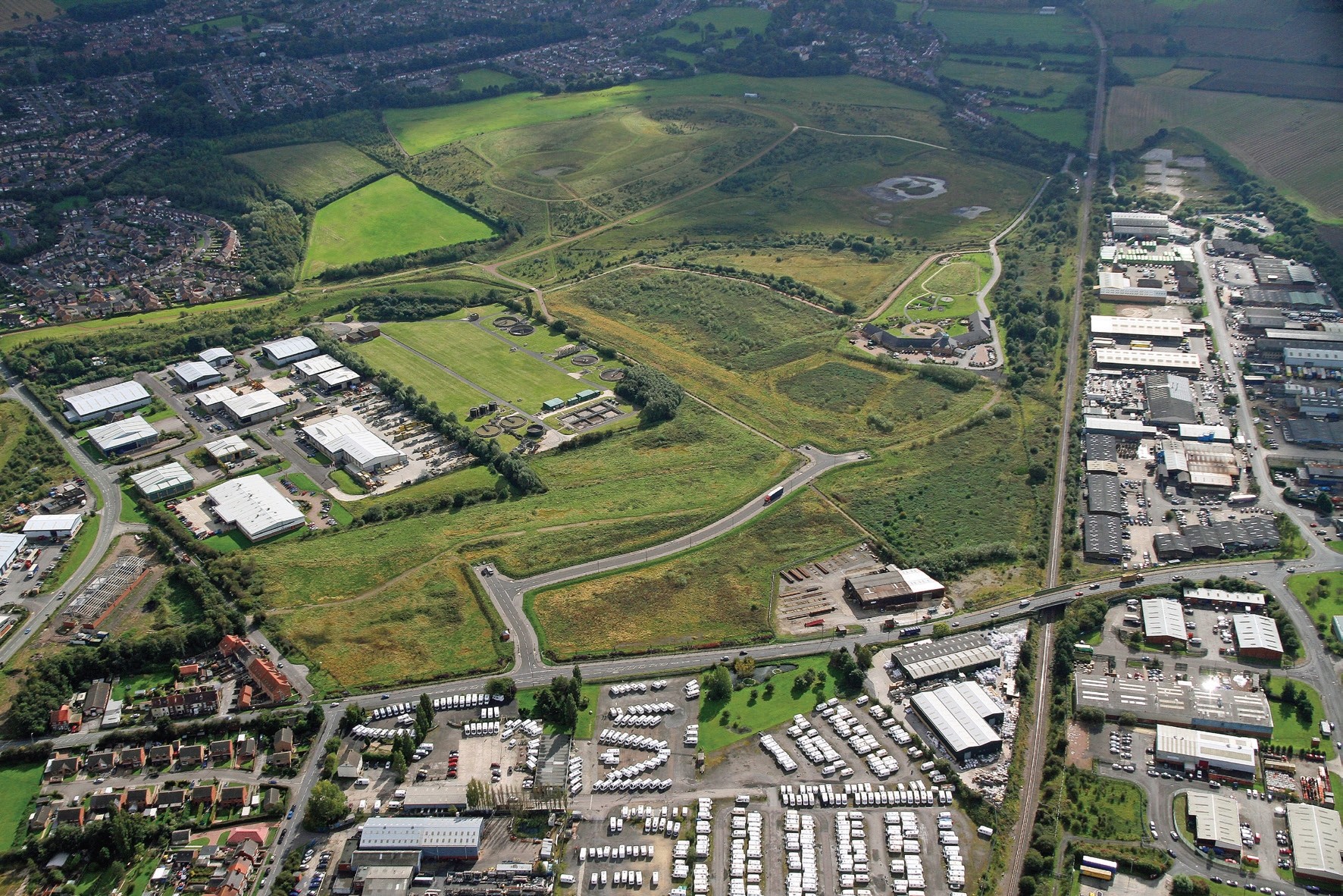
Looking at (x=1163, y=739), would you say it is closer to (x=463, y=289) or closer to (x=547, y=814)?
(x=547, y=814)

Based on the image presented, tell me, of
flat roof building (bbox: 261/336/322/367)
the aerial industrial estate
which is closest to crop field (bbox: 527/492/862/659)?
the aerial industrial estate

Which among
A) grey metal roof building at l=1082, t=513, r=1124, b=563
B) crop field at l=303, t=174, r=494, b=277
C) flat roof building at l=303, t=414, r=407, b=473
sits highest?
grey metal roof building at l=1082, t=513, r=1124, b=563

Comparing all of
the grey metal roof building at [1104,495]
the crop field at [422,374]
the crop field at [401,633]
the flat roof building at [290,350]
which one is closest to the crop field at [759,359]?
the grey metal roof building at [1104,495]

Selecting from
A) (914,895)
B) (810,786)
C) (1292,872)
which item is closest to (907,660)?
(810,786)

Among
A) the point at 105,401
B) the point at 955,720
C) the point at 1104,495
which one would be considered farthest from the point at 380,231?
the point at 955,720

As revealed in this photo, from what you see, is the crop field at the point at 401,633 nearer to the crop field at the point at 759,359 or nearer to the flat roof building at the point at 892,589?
the flat roof building at the point at 892,589

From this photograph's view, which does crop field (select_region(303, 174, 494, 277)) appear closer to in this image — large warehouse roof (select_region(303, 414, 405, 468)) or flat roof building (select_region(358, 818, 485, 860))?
large warehouse roof (select_region(303, 414, 405, 468))
